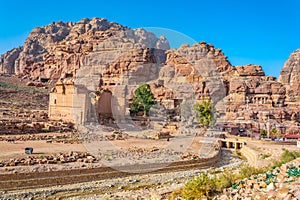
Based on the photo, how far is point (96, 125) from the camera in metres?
30.1

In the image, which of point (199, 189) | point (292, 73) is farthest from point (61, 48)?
point (199, 189)

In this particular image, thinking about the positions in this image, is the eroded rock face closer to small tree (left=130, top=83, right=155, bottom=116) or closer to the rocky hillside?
small tree (left=130, top=83, right=155, bottom=116)

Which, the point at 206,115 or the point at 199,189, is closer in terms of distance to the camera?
the point at 199,189

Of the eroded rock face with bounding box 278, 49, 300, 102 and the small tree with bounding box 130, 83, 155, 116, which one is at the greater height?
the eroded rock face with bounding box 278, 49, 300, 102

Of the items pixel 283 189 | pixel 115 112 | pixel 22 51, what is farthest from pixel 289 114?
pixel 22 51

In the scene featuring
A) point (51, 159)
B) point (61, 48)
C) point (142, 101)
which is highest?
point (61, 48)

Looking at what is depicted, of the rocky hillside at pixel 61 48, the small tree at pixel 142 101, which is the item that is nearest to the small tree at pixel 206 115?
the small tree at pixel 142 101

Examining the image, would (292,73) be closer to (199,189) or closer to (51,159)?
(51,159)

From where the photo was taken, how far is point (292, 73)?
57.2 m

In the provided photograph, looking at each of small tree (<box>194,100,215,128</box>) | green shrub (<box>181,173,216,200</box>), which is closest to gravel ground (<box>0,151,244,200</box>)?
green shrub (<box>181,173,216,200</box>)

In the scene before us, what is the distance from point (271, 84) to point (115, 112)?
26937mm

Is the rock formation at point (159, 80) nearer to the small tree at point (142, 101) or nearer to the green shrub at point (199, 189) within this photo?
the small tree at point (142, 101)

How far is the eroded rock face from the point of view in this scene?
174ft

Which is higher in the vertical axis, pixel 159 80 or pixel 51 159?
pixel 159 80
